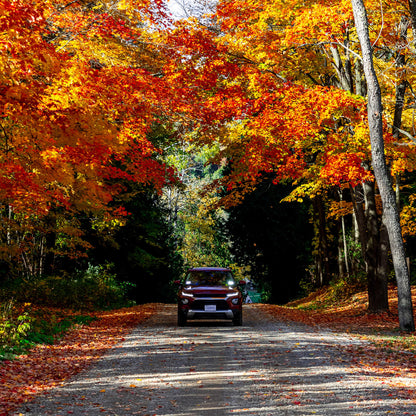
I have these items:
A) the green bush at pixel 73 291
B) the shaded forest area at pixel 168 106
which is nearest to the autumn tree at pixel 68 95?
the shaded forest area at pixel 168 106

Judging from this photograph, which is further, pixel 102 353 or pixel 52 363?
pixel 102 353

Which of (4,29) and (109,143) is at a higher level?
(4,29)

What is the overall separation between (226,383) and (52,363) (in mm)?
3651

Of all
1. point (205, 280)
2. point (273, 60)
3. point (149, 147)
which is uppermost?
point (273, 60)

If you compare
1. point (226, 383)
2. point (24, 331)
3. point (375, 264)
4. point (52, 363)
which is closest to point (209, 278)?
point (24, 331)

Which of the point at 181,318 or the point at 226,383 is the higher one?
the point at 181,318

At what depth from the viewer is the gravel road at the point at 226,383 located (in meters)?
6.57

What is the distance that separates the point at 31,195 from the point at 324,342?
305 inches

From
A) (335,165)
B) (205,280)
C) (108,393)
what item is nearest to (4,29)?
(108,393)

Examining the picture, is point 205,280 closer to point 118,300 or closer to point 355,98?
point 355,98

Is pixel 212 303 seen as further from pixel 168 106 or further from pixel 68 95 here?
pixel 68 95

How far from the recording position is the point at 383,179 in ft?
47.3

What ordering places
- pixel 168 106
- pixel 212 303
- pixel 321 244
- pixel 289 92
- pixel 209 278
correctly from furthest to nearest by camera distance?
pixel 321 244
pixel 289 92
pixel 168 106
pixel 209 278
pixel 212 303

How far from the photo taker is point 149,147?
2103 cm
